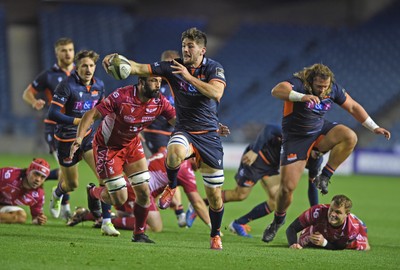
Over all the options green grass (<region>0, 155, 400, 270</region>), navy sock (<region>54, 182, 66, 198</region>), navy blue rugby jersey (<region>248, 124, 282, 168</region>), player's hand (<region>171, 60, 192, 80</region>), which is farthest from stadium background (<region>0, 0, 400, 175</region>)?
player's hand (<region>171, 60, 192, 80</region>)

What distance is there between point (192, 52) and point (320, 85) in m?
2.07

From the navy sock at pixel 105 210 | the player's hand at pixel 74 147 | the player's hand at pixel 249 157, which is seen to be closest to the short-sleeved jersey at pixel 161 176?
the player's hand at pixel 249 157

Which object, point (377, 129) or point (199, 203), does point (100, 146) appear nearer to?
point (199, 203)

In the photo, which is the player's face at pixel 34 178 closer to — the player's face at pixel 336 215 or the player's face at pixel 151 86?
the player's face at pixel 151 86

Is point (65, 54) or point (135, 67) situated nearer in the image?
point (135, 67)

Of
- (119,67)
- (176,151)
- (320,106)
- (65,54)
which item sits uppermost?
(65,54)

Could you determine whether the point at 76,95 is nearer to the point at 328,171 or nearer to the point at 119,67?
the point at 119,67

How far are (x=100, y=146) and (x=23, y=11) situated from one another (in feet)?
74.4

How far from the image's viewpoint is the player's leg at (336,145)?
10172 mm

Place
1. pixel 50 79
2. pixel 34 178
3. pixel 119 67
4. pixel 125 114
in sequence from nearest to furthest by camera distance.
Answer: pixel 119 67 → pixel 125 114 → pixel 34 178 → pixel 50 79

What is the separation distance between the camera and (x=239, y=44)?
33.3m

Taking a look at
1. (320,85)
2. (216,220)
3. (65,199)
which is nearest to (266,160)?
(320,85)

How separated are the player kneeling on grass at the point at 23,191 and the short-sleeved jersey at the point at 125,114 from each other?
5.24ft

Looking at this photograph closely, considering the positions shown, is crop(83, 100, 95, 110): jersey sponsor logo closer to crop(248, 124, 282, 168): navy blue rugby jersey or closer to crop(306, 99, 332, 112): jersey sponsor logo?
crop(248, 124, 282, 168): navy blue rugby jersey
